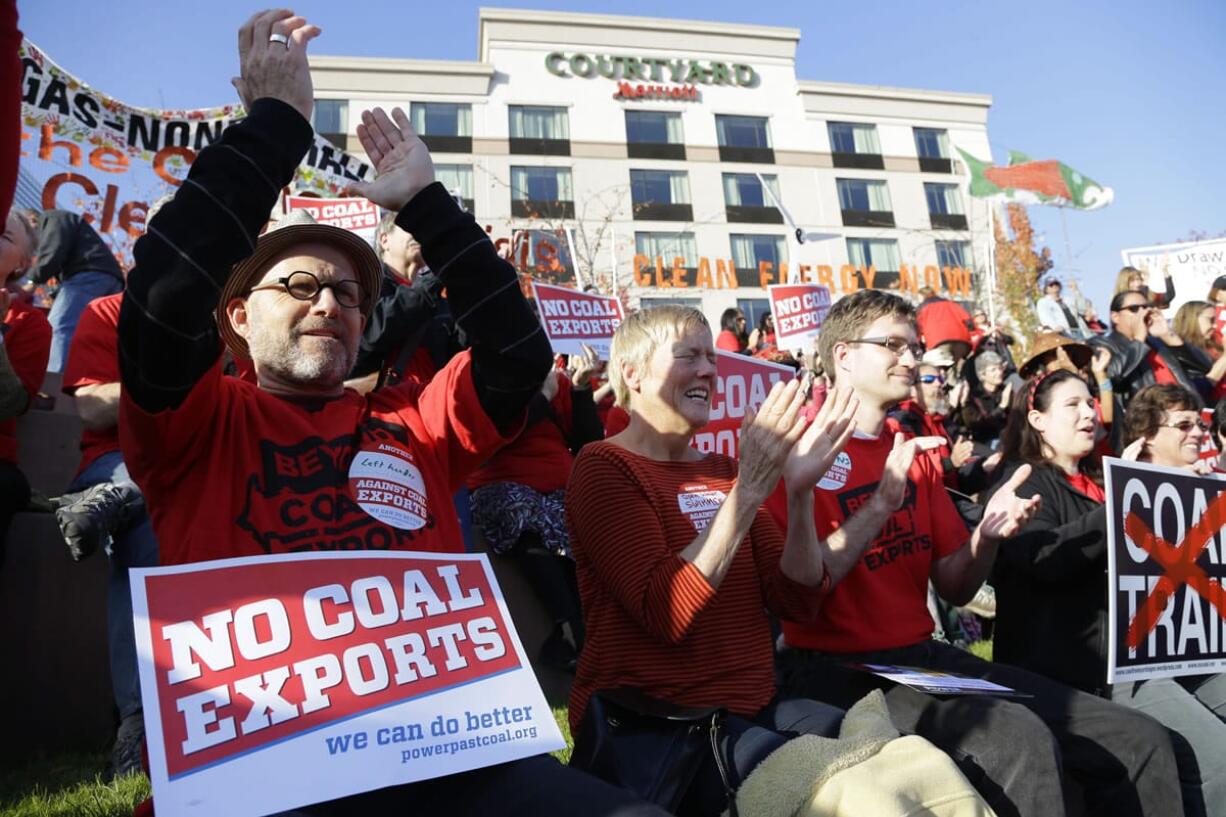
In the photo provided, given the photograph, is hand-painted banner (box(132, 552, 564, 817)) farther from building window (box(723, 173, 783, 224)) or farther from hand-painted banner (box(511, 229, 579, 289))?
building window (box(723, 173, 783, 224))

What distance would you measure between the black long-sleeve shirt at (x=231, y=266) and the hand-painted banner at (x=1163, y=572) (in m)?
2.17

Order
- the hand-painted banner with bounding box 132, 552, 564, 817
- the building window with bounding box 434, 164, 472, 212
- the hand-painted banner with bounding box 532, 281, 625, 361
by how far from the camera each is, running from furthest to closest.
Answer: the building window with bounding box 434, 164, 472, 212, the hand-painted banner with bounding box 532, 281, 625, 361, the hand-painted banner with bounding box 132, 552, 564, 817

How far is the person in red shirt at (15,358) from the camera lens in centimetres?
366

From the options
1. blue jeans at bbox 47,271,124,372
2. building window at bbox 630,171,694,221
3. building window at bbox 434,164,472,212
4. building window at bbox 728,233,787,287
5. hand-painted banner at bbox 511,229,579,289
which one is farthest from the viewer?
building window at bbox 728,233,787,287

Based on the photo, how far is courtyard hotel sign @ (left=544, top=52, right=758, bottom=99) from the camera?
40281 mm

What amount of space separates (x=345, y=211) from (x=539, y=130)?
1279 inches

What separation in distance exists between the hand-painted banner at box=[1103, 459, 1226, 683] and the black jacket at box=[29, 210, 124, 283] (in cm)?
538

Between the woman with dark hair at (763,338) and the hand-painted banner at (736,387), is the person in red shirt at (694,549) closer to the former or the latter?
the hand-painted banner at (736,387)

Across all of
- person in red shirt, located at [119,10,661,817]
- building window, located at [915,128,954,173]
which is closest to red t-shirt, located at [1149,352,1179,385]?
person in red shirt, located at [119,10,661,817]

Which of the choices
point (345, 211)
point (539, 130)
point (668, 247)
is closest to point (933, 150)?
point (668, 247)

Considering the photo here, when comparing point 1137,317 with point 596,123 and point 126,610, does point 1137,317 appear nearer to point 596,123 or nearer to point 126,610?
point 126,610

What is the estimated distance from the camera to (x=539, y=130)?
38.4 meters

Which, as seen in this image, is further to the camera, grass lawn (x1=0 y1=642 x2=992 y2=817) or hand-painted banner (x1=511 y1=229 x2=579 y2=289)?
hand-painted banner (x1=511 y1=229 x2=579 y2=289)

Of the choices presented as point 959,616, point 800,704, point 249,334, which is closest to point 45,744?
point 249,334
